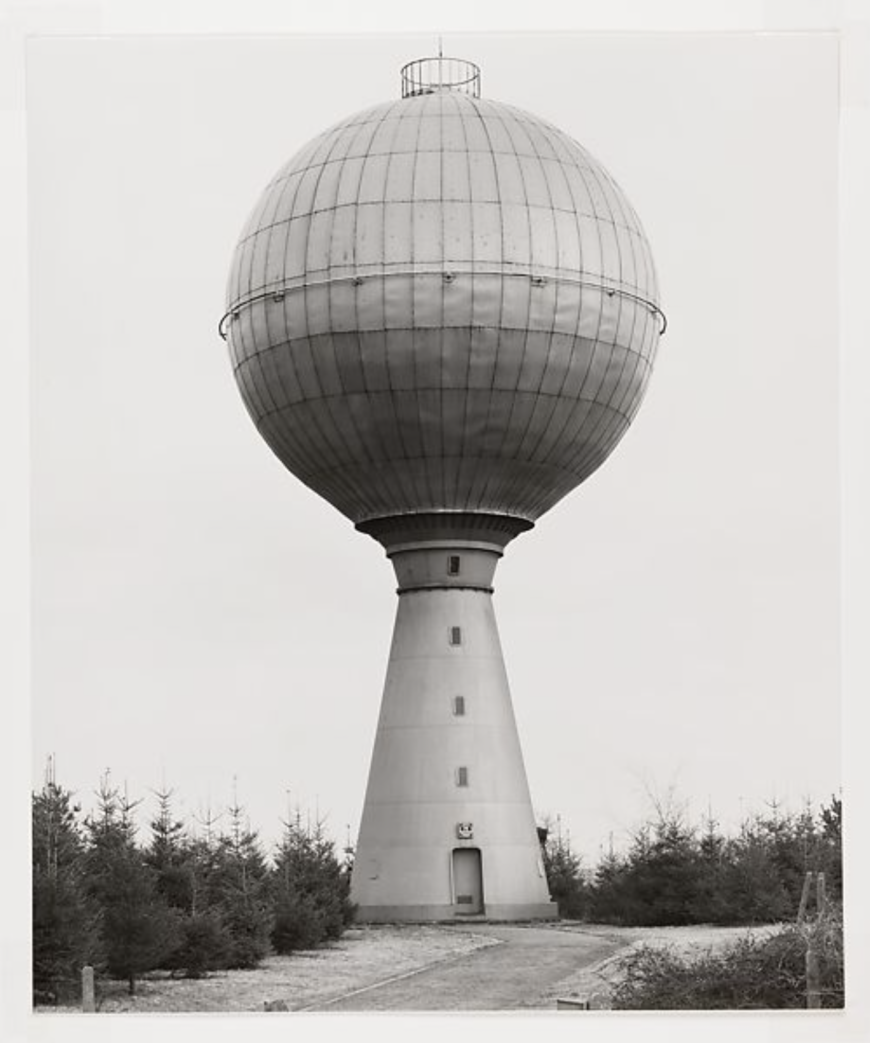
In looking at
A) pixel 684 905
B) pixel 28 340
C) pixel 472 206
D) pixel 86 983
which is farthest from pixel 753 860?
pixel 28 340

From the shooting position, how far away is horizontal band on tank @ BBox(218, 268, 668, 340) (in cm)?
2838

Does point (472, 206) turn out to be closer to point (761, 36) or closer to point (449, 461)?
point (449, 461)

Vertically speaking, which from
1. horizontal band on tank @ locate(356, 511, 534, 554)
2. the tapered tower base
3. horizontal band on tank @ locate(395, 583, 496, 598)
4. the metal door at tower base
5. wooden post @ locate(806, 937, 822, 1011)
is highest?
horizontal band on tank @ locate(356, 511, 534, 554)

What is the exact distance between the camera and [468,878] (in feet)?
99.9

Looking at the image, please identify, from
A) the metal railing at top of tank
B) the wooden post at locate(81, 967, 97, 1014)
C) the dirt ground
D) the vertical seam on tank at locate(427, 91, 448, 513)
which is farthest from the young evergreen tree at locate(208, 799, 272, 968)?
the metal railing at top of tank

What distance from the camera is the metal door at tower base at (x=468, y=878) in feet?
99.4

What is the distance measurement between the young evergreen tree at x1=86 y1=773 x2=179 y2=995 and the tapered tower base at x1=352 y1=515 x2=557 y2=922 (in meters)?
7.41

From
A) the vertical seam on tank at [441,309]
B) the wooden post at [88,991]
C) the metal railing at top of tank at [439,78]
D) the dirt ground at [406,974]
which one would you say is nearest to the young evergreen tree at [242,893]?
the dirt ground at [406,974]

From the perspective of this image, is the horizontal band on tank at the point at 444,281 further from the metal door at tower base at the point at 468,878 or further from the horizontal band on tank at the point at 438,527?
the metal door at tower base at the point at 468,878

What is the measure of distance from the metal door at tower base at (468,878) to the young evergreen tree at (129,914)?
304 inches

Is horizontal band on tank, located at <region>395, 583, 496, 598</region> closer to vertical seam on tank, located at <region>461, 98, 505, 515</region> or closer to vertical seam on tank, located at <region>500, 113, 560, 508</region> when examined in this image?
vertical seam on tank, located at <region>461, 98, 505, 515</region>

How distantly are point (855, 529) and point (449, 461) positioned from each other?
1208cm

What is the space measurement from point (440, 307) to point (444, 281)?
0.37 metres

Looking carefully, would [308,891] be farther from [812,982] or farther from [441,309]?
[812,982]
